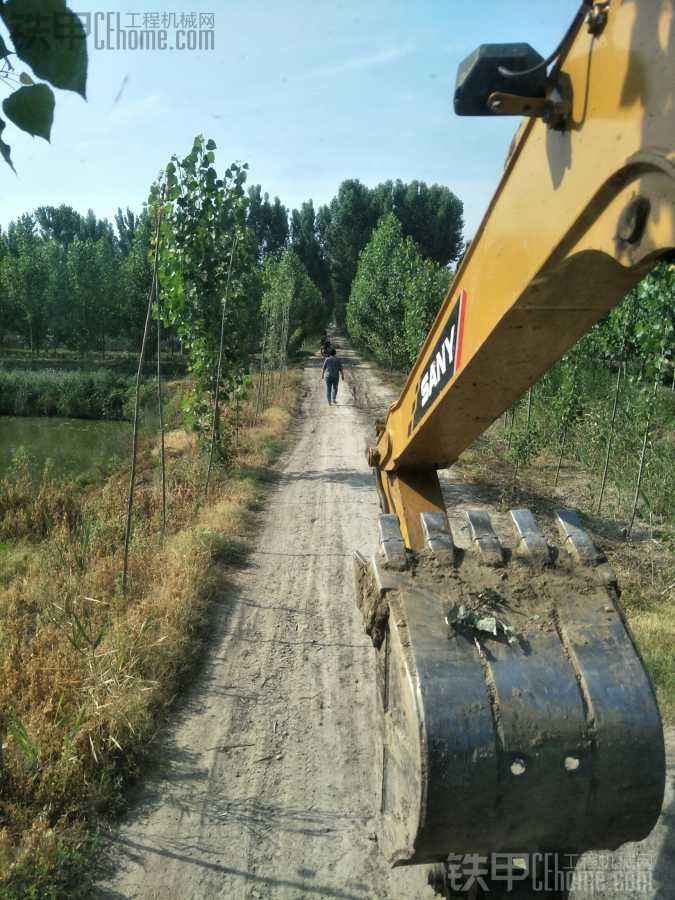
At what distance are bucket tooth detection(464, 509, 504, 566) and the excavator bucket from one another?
0.73 feet

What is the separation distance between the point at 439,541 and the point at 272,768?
2.18 meters

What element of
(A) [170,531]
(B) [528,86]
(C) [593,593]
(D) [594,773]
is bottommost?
(A) [170,531]

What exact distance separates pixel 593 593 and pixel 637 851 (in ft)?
5.51

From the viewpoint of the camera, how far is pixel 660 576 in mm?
7246

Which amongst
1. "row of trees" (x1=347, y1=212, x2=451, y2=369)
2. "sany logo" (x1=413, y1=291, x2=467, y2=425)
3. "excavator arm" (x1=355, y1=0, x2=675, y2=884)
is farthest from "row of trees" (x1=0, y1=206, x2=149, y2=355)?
"excavator arm" (x1=355, y1=0, x2=675, y2=884)

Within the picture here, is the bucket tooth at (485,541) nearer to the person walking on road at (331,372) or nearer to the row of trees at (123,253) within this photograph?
the person walking on road at (331,372)

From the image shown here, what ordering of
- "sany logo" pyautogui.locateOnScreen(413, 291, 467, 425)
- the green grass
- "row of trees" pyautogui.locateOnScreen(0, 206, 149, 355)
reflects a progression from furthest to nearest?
"row of trees" pyautogui.locateOnScreen(0, 206, 149, 355) < the green grass < "sany logo" pyautogui.locateOnScreen(413, 291, 467, 425)

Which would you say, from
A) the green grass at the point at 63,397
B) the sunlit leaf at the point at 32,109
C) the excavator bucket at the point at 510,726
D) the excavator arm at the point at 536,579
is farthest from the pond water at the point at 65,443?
the sunlit leaf at the point at 32,109

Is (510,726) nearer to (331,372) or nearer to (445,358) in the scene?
(445,358)

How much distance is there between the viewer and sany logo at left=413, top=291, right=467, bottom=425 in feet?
10.5

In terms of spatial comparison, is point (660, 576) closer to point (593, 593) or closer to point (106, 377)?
point (593, 593)

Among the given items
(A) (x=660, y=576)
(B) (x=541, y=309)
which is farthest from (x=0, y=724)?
(A) (x=660, y=576)

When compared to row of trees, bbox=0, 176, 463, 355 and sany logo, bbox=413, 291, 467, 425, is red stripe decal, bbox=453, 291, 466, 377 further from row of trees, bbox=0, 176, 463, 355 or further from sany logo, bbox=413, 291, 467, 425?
row of trees, bbox=0, 176, 463, 355

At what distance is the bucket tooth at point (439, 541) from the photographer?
9.96ft
